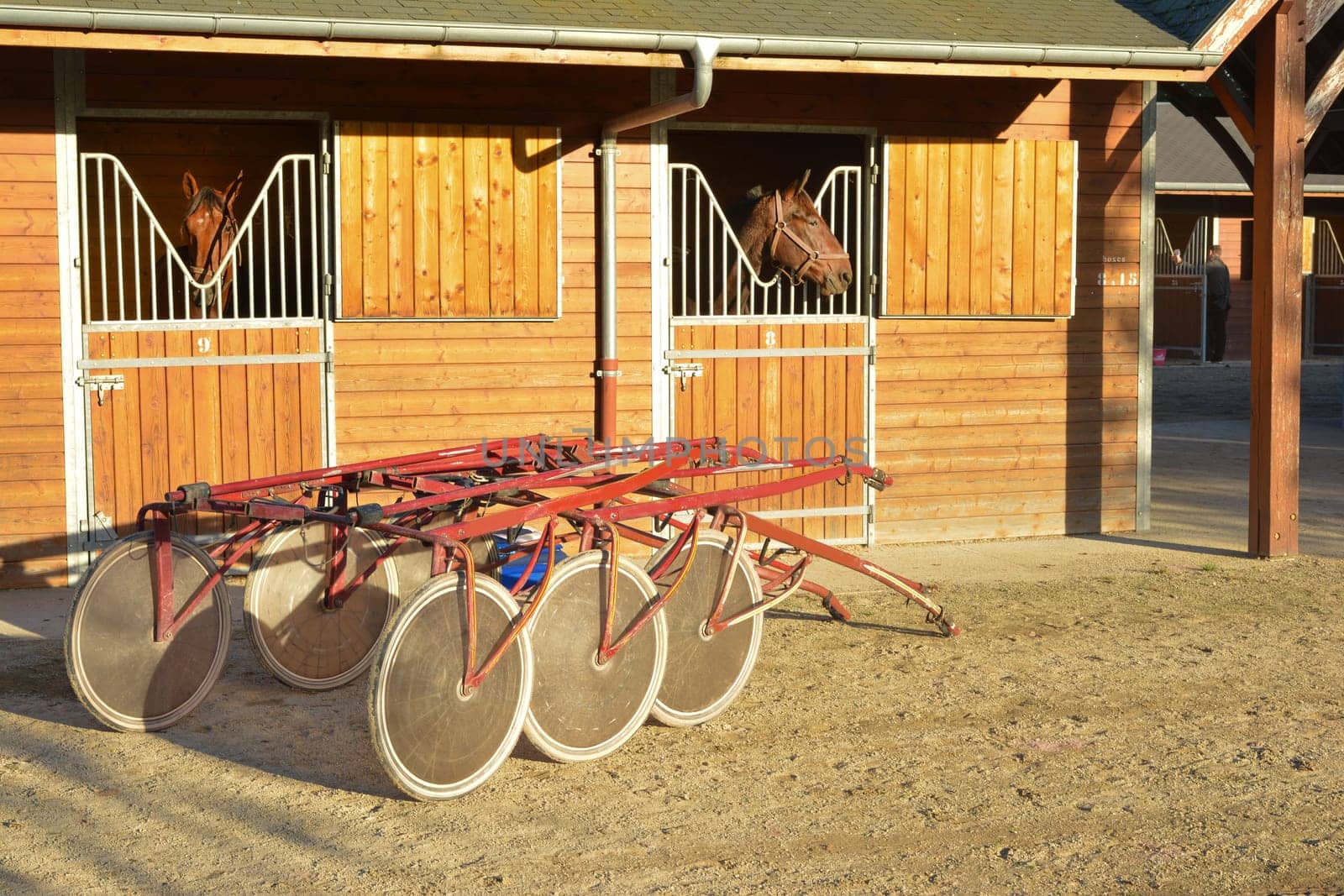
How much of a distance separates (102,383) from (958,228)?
15.3ft

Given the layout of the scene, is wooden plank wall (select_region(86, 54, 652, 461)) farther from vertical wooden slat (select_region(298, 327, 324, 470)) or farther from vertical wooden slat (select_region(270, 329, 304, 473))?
vertical wooden slat (select_region(270, 329, 304, 473))

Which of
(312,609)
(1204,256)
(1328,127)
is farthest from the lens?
(1204,256)

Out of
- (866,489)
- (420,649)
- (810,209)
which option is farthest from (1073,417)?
(420,649)

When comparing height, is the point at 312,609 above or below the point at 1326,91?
below

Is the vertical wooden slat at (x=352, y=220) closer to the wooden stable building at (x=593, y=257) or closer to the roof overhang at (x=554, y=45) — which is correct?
the wooden stable building at (x=593, y=257)

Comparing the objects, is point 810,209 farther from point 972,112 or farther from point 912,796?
point 912,796

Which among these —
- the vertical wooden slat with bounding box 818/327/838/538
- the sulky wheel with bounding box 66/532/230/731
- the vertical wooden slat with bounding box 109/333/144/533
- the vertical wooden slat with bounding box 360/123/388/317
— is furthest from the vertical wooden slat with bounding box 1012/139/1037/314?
the sulky wheel with bounding box 66/532/230/731

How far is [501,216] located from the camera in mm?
7867

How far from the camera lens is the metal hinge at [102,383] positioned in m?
7.47

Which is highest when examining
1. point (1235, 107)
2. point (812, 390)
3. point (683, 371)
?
point (1235, 107)

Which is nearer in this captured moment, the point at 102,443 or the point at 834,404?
the point at 102,443

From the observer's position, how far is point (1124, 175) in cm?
913

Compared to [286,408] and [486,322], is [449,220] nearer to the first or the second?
[486,322]

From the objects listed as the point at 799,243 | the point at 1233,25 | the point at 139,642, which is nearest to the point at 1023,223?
the point at 799,243
